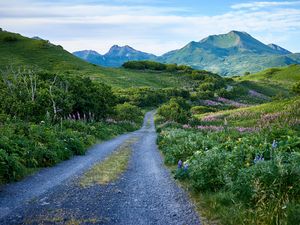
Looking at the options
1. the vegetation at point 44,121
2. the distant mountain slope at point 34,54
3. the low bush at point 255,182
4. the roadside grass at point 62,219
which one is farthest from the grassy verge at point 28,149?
the distant mountain slope at point 34,54

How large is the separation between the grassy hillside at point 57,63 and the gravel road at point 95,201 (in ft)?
340

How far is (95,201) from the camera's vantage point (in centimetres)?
1018

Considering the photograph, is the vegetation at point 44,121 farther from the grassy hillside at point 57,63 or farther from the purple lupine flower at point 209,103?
the grassy hillside at point 57,63

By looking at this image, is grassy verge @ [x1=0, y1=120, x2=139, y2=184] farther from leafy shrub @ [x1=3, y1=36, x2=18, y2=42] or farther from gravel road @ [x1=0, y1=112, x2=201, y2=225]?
leafy shrub @ [x1=3, y1=36, x2=18, y2=42]

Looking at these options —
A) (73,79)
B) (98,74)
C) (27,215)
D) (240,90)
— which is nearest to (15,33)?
(98,74)

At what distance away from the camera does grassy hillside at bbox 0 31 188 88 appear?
125812 millimetres

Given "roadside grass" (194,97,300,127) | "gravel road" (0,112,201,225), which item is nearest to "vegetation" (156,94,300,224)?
"gravel road" (0,112,201,225)

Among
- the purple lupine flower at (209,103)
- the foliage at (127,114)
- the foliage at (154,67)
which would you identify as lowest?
the purple lupine flower at (209,103)

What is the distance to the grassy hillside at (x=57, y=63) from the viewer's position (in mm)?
125812

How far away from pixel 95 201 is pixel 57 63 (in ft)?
432

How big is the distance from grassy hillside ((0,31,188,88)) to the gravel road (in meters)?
104

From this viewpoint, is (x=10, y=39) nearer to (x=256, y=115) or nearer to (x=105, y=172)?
(x=256, y=115)

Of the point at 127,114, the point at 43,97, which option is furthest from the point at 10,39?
the point at 43,97

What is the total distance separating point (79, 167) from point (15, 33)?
173 m
